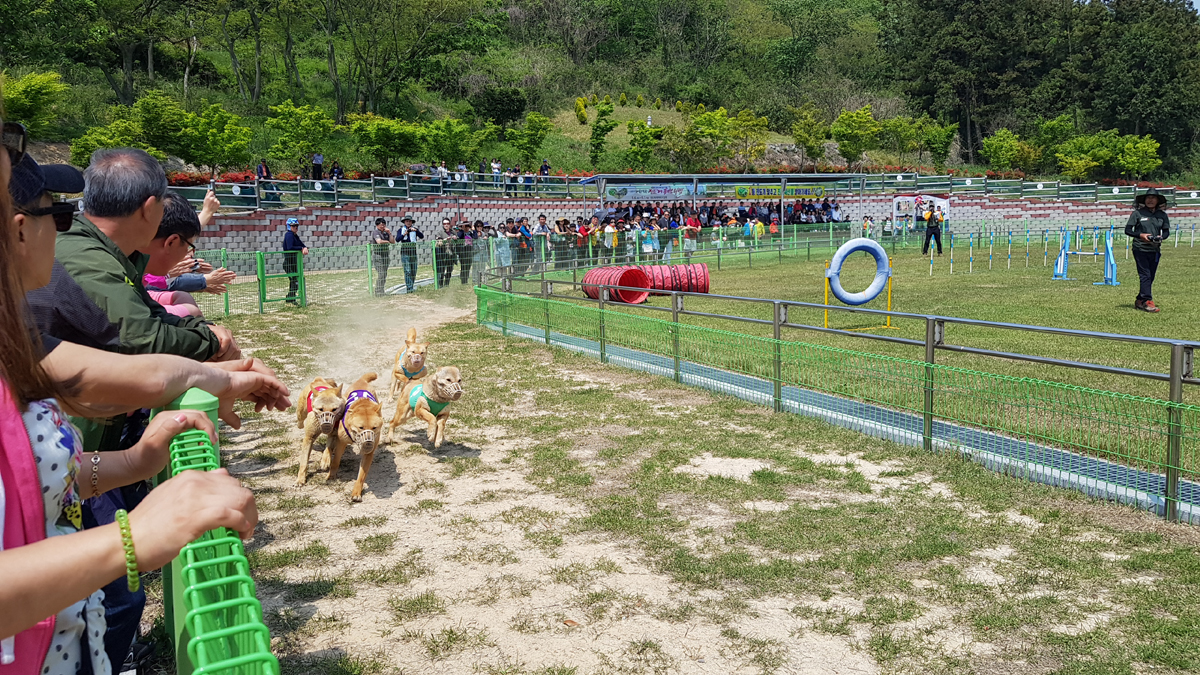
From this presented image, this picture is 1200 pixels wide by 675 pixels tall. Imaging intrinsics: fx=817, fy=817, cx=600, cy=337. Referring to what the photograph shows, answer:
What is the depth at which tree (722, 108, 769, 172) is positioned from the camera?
180 ft

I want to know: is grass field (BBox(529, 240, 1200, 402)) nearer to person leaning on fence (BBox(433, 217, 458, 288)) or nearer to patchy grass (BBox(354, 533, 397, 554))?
person leaning on fence (BBox(433, 217, 458, 288))

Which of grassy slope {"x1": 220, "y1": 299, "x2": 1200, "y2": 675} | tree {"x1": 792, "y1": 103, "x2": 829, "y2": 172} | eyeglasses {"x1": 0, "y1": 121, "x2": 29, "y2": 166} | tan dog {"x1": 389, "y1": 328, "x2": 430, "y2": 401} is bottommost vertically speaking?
grassy slope {"x1": 220, "y1": 299, "x2": 1200, "y2": 675}

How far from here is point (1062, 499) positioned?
18.8 ft

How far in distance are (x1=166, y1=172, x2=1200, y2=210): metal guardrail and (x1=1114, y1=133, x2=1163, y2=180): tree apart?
13.1m

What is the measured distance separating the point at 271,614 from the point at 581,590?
1.67 m

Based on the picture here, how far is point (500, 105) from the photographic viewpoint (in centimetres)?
5616

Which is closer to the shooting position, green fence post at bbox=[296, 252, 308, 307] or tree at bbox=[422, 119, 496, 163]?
green fence post at bbox=[296, 252, 308, 307]

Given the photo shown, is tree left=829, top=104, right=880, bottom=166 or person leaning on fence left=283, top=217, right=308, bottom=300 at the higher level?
tree left=829, top=104, right=880, bottom=166

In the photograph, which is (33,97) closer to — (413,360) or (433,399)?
(413,360)

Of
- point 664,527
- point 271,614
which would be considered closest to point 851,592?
point 664,527

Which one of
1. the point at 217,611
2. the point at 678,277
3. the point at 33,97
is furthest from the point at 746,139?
the point at 217,611

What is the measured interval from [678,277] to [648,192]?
53.1 ft

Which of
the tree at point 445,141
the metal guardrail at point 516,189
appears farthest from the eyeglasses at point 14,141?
the tree at point 445,141

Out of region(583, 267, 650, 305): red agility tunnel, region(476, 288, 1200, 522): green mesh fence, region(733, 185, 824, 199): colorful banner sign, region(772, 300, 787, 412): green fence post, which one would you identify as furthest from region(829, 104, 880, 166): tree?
region(772, 300, 787, 412): green fence post
